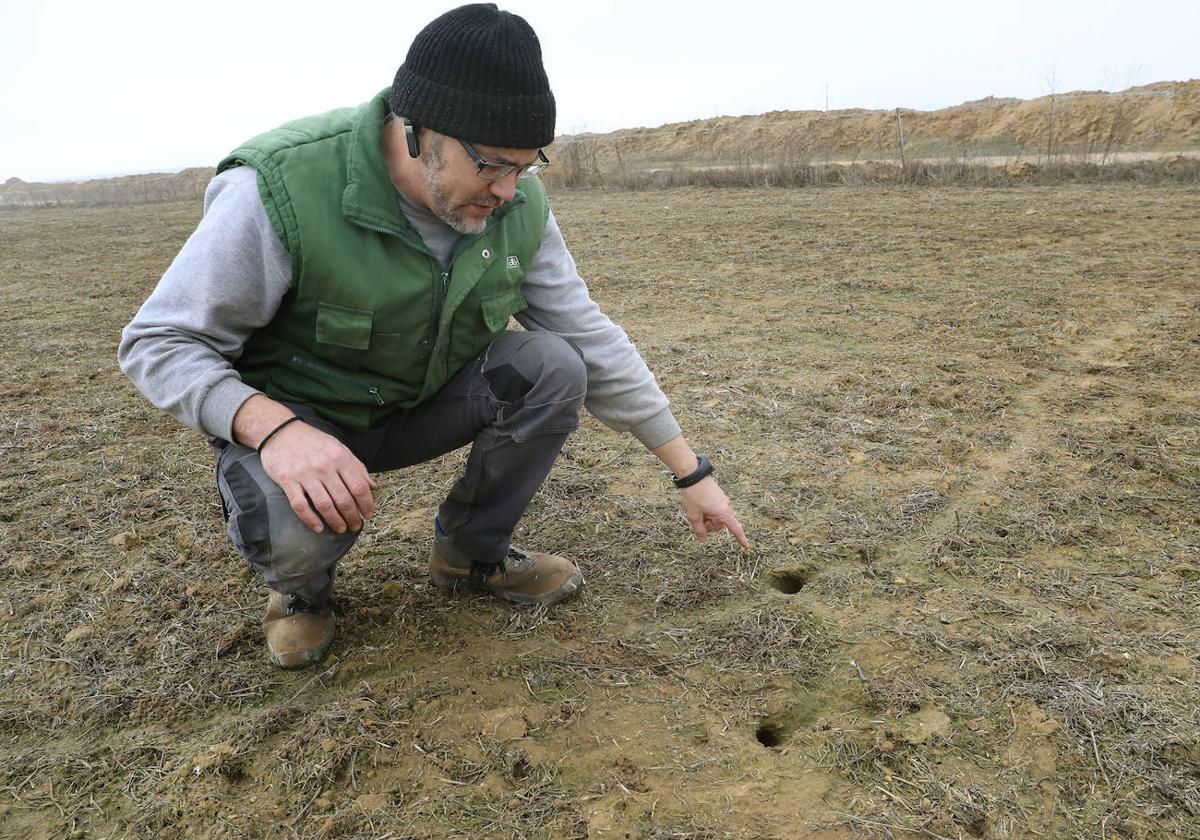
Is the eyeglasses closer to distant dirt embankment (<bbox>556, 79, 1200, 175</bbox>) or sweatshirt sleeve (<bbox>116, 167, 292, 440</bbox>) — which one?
sweatshirt sleeve (<bbox>116, 167, 292, 440</bbox>)

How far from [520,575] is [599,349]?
0.64 metres

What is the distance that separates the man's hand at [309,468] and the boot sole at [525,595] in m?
0.70

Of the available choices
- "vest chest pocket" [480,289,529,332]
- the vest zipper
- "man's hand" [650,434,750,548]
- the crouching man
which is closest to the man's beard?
the crouching man

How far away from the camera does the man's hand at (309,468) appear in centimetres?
154

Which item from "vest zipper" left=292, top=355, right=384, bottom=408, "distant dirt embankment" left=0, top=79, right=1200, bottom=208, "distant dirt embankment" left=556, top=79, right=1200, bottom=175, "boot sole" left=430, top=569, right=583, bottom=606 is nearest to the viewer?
"vest zipper" left=292, top=355, right=384, bottom=408

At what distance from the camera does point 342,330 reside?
1.74 metres

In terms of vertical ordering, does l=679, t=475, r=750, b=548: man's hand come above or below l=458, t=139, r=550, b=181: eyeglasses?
below

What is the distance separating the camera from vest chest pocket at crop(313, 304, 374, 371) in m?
1.72

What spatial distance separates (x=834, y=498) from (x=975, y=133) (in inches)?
911

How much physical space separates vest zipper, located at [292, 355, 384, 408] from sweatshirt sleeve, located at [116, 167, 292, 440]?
0.17 meters

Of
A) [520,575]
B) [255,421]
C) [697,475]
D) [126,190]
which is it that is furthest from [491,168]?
[126,190]

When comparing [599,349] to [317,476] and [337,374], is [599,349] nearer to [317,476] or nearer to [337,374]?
[337,374]

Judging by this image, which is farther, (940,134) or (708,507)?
(940,134)

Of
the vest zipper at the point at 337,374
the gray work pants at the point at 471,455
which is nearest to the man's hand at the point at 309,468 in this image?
the gray work pants at the point at 471,455
